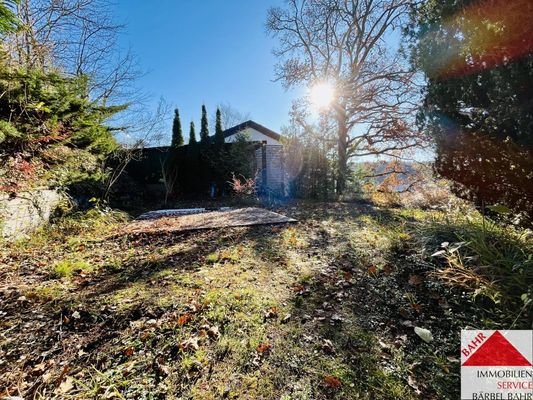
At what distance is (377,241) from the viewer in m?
A: 3.97

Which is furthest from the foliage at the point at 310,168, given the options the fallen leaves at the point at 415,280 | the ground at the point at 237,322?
the fallen leaves at the point at 415,280

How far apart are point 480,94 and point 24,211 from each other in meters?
6.74

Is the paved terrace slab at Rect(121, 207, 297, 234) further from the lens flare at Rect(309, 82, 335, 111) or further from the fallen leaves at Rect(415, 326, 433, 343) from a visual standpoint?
the lens flare at Rect(309, 82, 335, 111)

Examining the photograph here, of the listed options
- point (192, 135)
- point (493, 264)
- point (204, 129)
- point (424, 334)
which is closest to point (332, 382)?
point (424, 334)

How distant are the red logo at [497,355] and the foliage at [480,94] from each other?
1.91 m

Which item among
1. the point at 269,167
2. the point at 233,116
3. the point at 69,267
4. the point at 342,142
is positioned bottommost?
the point at 69,267

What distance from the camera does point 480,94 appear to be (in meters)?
2.95

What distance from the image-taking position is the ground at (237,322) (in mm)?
1530

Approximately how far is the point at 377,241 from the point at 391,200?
542 cm

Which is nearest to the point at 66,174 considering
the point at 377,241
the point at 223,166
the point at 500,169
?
the point at 223,166

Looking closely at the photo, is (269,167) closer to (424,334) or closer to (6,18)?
(6,18)

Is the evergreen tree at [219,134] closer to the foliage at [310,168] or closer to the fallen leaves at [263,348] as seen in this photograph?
the foliage at [310,168]

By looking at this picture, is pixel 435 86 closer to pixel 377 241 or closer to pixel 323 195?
pixel 377 241

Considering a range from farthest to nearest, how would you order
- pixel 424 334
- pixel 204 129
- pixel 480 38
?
pixel 204 129, pixel 480 38, pixel 424 334
